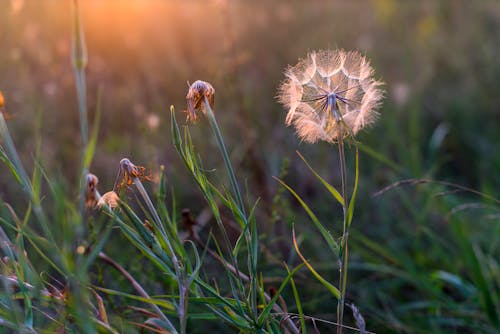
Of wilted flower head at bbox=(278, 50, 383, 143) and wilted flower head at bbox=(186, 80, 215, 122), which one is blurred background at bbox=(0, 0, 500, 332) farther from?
wilted flower head at bbox=(186, 80, 215, 122)

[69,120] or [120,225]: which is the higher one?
[69,120]

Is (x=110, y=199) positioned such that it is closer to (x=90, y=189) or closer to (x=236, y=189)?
(x=90, y=189)

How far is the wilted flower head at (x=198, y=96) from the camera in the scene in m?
1.11

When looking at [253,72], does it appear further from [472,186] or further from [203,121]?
[472,186]

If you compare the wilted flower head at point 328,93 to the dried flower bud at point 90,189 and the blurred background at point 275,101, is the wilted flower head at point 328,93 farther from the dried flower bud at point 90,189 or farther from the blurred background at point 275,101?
the blurred background at point 275,101

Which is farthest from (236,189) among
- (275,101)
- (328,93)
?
(275,101)

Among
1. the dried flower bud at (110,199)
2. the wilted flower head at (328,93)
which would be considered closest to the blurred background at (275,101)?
the wilted flower head at (328,93)

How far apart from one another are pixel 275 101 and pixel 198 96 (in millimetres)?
2909

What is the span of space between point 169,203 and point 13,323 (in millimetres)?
1968

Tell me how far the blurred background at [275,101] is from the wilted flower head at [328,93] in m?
0.73

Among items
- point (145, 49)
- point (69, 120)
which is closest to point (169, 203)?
point (69, 120)

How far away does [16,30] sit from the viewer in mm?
3449

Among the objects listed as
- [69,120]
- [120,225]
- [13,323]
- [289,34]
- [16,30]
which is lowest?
[13,323]

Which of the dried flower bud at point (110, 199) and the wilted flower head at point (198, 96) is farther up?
the wilted flower head at point (198, 96)
